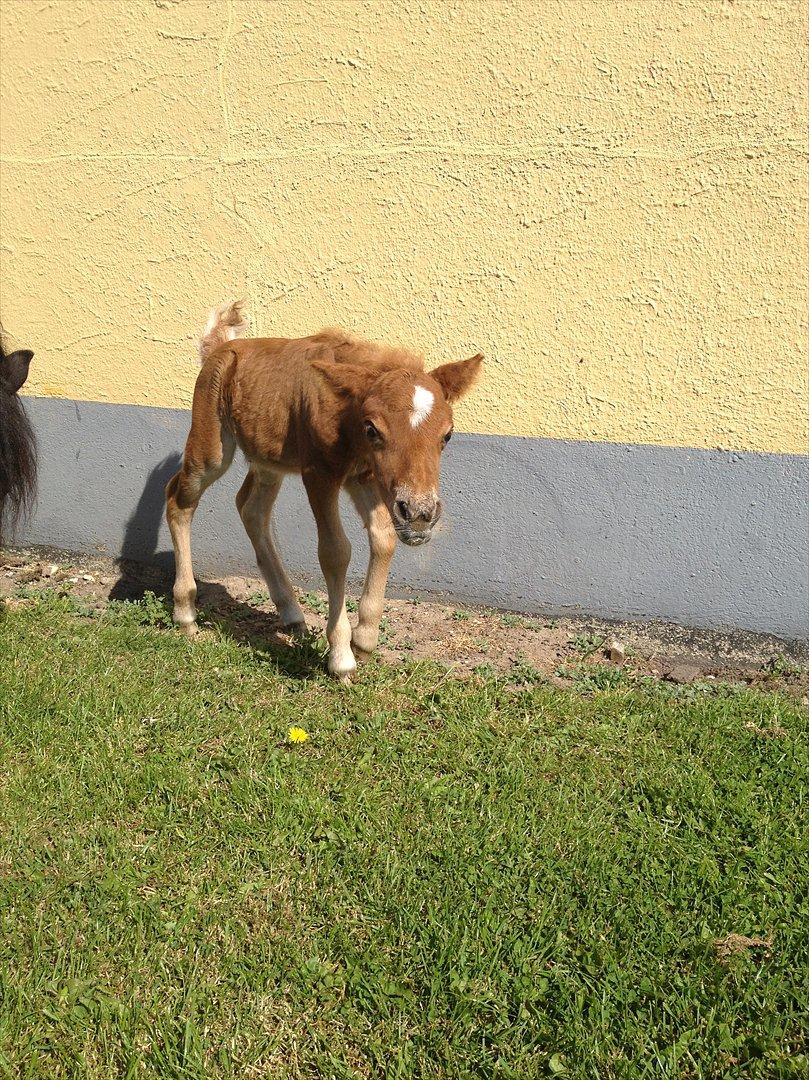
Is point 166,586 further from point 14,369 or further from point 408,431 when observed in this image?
point 408,431

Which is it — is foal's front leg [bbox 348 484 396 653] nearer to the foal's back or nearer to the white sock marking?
the foal's back

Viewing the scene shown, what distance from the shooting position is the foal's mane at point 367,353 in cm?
375

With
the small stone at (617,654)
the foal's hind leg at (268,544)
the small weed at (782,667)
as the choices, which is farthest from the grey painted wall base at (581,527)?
the foal's hind leg at (268,544)

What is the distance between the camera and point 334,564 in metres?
4.12

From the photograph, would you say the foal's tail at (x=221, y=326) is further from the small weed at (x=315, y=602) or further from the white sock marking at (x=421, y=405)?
the white sock marking at (x=421, y=405)

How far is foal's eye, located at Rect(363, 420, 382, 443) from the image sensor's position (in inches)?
137

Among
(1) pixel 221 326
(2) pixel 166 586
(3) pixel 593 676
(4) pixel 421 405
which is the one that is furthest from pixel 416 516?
(2) pixel 166 586

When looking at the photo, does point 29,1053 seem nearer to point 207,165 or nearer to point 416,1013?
point 416,1013

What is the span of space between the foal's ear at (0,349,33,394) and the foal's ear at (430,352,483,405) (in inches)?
70.6

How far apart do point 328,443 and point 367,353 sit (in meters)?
0.44

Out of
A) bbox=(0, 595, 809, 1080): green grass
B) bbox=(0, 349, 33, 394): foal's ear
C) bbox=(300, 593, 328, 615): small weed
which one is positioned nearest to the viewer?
bbox=(0, 595, 809, 1080): green grass

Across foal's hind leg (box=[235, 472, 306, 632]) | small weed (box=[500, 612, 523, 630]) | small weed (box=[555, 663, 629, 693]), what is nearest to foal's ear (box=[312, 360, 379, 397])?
foal's hind leg (box=[235, 472, 306, 632])

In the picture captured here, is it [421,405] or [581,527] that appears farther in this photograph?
[581,527]

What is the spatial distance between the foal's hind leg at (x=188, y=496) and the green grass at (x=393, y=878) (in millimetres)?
732
